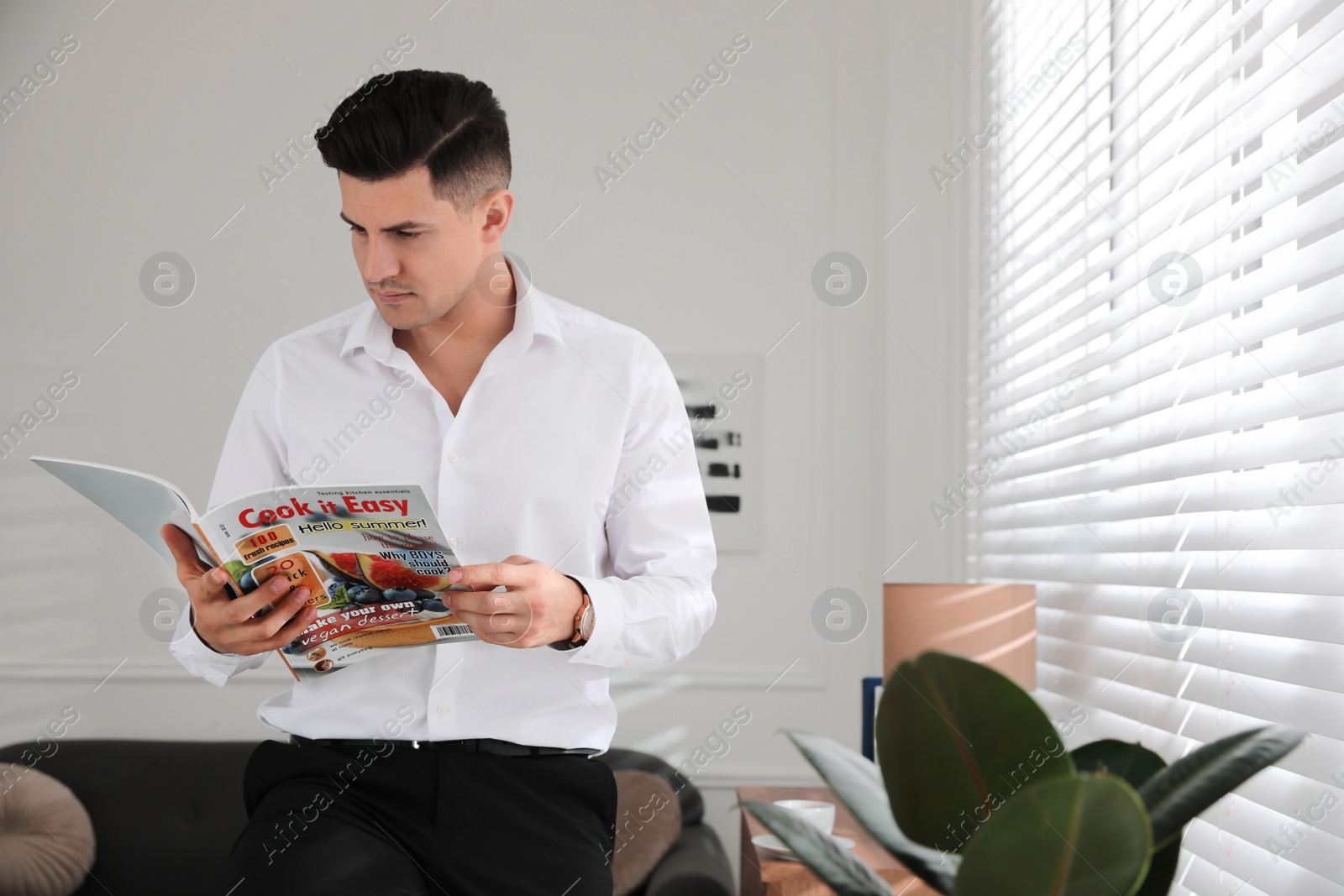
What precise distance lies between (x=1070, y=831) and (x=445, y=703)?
1.06 meters

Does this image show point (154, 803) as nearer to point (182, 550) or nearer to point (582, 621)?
point (182, 550)

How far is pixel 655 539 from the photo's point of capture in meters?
1.55

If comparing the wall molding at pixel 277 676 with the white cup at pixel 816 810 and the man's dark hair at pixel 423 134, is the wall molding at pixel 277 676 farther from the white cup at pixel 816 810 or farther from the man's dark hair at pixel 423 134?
the man's dark hair at pixel 423 134

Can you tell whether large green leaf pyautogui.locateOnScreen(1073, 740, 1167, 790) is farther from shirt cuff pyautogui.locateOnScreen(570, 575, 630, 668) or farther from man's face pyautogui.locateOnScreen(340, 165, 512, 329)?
man's face pyautogui.locateOnScreen(340, 165, 512, 329)

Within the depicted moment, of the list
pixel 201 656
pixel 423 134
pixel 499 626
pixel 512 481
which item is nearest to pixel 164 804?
pixel 201 656

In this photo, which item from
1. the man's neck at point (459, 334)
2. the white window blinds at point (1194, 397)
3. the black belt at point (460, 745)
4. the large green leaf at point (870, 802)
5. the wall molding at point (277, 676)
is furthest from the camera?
the wall molding at point (277, 676)

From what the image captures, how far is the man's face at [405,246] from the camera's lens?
1.54 m

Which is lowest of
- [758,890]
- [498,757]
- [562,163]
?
[758,890]

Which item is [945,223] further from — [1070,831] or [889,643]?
[1070,831]

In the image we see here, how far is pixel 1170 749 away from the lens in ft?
4.62

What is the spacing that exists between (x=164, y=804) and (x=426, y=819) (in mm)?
1509

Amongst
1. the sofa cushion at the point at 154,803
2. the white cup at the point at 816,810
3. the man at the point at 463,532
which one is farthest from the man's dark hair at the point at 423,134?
the sofa cushion at the point at 154,803

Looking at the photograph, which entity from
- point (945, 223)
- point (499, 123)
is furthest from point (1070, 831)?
point (945, 223)

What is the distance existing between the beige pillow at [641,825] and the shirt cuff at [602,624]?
0.82 metres
